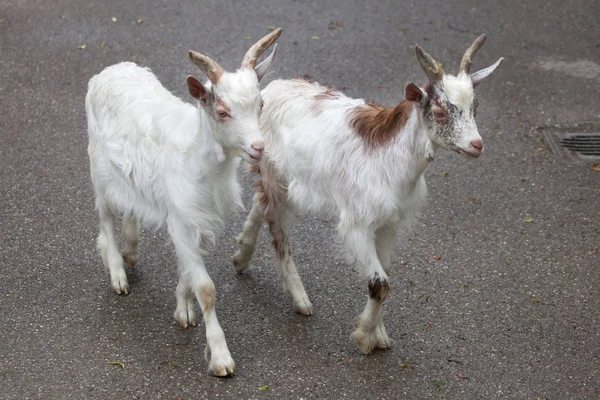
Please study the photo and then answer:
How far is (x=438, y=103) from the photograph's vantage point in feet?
15.5

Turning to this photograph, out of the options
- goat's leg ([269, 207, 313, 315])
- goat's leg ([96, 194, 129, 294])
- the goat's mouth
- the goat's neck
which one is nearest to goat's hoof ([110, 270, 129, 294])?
goat's leg ([96, 194, 129, 294])

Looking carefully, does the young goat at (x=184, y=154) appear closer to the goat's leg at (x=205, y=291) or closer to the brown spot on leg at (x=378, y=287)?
the goat's leg at (x=205, y=291)

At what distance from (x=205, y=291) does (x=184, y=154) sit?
0.80 metres

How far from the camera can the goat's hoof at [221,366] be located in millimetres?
5039

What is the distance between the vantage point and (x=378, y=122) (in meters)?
5.09

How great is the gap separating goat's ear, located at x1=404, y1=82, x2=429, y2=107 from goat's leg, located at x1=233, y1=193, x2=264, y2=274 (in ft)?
4.64

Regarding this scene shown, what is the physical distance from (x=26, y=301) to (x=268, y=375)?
66.7 inches

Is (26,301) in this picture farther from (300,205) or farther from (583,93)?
(583,93)

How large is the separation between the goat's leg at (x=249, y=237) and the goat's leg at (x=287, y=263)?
0.42ft

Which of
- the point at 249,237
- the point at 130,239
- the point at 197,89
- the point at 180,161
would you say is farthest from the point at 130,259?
the point at 197,89

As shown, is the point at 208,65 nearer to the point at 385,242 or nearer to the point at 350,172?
the point at 350,172

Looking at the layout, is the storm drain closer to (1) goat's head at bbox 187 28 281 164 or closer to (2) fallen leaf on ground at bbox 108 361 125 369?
(1) goat's head at bbox 187 28 281 164

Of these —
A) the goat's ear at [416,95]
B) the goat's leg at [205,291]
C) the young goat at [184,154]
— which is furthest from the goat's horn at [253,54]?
the goat's leg at [205,291]

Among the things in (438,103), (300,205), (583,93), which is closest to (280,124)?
(300,205)
